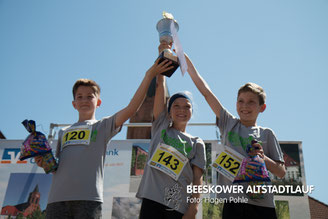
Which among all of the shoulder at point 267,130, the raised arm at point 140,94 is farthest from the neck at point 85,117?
the shoulder at point 267,130

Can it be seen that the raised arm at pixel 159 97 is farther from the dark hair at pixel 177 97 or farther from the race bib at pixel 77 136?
the race bib at pixel 77 136

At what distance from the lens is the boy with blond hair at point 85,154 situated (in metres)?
1.98

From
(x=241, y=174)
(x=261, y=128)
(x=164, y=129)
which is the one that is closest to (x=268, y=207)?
(x=241, y=174)

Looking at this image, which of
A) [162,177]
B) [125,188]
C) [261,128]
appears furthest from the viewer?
[125,188]

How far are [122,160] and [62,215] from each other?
3.22 metres

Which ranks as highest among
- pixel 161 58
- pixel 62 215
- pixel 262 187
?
pixel 161 58

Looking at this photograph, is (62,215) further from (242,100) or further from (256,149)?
(242,100)

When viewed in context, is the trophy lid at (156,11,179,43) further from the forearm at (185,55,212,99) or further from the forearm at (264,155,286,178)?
the forearm at (264,155,286,178)

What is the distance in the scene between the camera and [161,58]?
2336mm

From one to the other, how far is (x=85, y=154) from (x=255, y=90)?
4.70 ft

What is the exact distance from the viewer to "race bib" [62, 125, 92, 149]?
2.24 metres

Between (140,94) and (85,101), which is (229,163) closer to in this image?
(140,94)

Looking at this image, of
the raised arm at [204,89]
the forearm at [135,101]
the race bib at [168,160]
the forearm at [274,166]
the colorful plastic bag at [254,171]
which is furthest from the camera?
the raised arm at [204,89]

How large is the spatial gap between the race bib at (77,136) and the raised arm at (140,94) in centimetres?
24
